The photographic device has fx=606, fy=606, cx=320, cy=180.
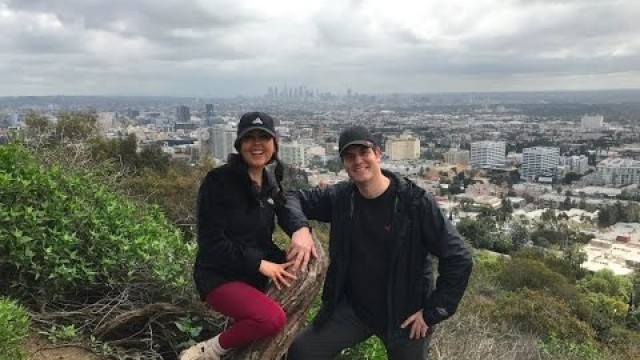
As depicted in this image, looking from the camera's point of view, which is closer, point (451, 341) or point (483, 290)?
point (451, 341)

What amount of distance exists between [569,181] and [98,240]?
7237cm

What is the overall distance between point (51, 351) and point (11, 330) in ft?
1.91

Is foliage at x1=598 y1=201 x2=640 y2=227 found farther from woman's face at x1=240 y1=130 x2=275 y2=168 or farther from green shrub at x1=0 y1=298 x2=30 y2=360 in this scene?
green shrub at x1=0 y1=298 x2=30 y2=360

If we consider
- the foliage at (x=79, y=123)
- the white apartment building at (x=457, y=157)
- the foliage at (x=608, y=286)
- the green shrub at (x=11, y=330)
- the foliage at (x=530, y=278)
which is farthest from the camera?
the white apartment building at (x=457, y=157)

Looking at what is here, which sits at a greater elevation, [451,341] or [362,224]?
[362,224]

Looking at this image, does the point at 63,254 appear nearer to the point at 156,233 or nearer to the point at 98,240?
the point at 98,240

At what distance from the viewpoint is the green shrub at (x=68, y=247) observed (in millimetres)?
3186

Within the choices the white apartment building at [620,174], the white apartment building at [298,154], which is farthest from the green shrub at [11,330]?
the white apartment building at [620,174]

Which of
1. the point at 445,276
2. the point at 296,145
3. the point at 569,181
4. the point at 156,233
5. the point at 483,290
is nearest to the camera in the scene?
the point at 445,276

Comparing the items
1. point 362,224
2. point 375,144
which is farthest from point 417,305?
point 375,144

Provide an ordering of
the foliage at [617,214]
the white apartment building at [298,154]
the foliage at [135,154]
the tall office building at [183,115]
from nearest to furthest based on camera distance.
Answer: the foliage at [135,154] < the foliage at [617,214] < the white apartment building at [298,154] < the tall office building at [183,115]

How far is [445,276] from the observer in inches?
98.2

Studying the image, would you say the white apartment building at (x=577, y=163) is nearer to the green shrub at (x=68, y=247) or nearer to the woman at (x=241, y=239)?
the green shrub at (x=68, y=247)

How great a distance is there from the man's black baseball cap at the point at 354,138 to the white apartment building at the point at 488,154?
7529 centimetres
